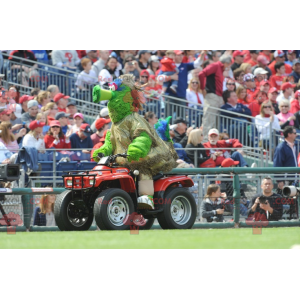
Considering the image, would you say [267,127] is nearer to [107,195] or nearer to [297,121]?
[297,121]

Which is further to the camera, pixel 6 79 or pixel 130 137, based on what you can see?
pixel 6 79

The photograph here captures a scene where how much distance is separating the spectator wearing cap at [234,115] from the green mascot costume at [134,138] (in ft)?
19.3

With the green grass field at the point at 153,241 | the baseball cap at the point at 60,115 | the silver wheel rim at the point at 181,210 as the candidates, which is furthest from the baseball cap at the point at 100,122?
the green grass field at the point at 153,241

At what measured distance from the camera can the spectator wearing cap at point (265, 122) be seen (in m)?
14.3

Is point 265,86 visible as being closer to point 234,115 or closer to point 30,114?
point 234,115

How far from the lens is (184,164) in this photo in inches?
453

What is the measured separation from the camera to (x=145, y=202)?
27.0 feet

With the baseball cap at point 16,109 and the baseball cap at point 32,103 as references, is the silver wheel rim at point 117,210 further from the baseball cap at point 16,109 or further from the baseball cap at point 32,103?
the baseball cap at point 16,109

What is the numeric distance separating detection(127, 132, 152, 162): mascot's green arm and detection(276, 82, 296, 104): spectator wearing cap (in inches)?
357

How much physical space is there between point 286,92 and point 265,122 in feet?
7.72

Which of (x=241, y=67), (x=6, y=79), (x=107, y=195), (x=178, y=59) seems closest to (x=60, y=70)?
(x=6, y=79)

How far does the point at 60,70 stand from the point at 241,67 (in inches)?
189

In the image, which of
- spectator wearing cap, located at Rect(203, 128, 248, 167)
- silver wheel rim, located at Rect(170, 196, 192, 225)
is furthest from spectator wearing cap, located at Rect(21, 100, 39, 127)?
silver wheel rim, located at Rect(170, 196, 192, 225)

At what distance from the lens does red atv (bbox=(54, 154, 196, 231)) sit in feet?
25.8
